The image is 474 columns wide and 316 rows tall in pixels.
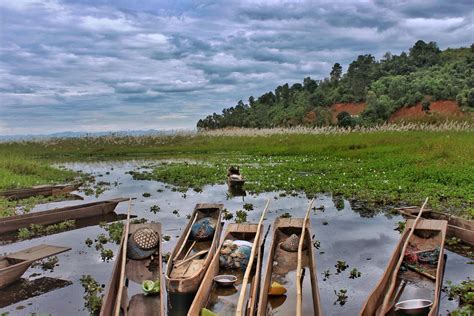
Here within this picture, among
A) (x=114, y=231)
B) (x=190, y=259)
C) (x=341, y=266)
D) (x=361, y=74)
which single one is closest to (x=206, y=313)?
(x=190, y=259)

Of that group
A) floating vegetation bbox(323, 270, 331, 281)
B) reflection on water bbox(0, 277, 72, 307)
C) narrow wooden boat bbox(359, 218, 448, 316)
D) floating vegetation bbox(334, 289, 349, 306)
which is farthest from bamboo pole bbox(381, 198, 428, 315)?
reflection on water bbox(0, 277, 72, 307)

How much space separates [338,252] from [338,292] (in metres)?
2.10

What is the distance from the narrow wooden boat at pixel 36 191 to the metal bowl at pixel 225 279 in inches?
434

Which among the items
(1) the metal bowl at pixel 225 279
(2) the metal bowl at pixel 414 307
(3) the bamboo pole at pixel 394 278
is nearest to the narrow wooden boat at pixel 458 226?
(3) the bamboo pole at pixel 394 278

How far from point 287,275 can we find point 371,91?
49.0 m

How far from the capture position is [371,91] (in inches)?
2089

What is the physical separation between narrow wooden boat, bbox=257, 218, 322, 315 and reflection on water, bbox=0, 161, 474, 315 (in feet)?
0.33

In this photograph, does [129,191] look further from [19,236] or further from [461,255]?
[461,255]

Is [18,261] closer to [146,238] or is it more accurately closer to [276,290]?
[146,238]

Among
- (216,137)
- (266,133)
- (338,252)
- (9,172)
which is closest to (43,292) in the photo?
(338,252)

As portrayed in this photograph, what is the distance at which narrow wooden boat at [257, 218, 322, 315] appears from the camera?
615 centimetres

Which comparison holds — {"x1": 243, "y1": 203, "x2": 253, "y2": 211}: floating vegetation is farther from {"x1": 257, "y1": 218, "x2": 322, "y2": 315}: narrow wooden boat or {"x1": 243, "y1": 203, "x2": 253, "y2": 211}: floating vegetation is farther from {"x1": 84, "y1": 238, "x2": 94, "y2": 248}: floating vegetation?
{"x1": 84, "y1": 238, "x2": 94, "y2": 248}: floating vegetation

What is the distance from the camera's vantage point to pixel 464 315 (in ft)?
19.7

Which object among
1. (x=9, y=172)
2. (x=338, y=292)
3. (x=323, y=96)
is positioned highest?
(x=323, y=96)
